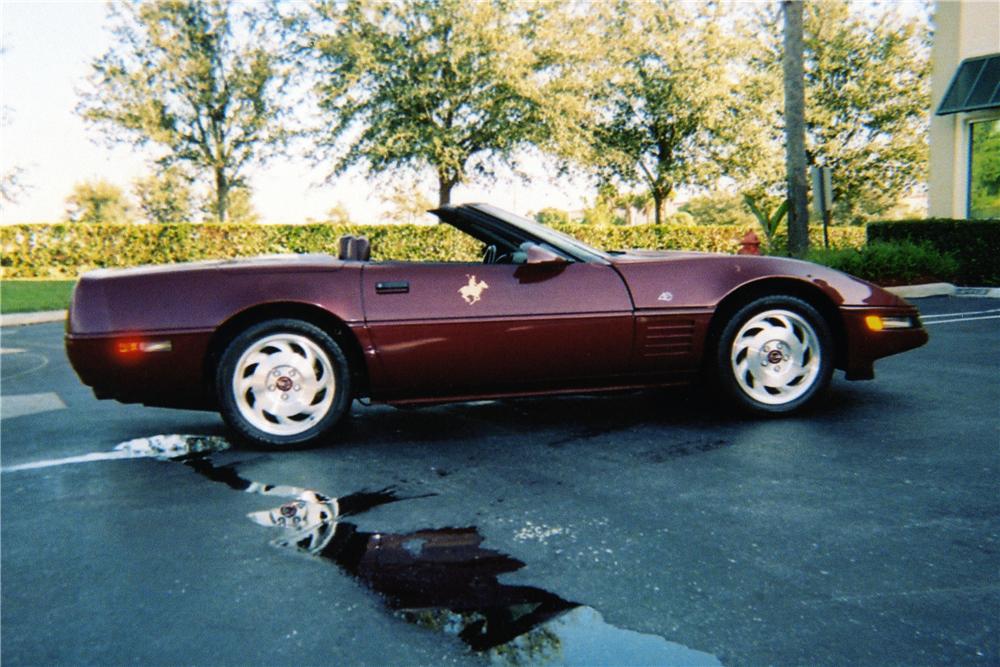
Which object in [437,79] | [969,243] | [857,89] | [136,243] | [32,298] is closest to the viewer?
[969,243]

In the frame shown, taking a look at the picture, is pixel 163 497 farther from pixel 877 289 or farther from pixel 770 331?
pixel 877 289

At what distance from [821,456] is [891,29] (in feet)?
131

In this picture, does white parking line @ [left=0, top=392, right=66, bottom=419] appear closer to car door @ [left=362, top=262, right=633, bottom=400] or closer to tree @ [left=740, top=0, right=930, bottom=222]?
car door @ [left=362, top=262, right=633, bottom=400]

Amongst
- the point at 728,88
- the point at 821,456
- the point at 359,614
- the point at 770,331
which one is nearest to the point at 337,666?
the point at 359,614

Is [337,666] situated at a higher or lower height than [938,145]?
lower

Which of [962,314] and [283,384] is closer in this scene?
[283,384]

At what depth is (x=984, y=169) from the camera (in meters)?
15.9

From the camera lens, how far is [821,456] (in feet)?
11.4

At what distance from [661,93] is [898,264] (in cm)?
2139

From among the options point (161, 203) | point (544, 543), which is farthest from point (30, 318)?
point (161, 203)

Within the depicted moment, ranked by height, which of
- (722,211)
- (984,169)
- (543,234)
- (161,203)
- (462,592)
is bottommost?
(462,592)

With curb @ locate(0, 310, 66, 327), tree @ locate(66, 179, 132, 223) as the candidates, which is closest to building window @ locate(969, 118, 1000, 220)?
curb @ locate(0, 310, 66, 327)

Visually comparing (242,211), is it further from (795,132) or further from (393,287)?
(393,287)

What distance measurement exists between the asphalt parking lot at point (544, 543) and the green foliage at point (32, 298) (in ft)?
28.6
